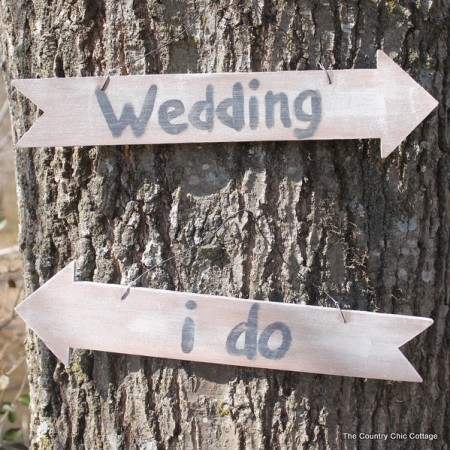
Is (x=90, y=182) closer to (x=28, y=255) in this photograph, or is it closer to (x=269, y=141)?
(x=28, y=255)

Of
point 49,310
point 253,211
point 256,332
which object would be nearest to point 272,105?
point 253,211

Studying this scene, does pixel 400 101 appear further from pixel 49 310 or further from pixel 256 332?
pixel 49 310

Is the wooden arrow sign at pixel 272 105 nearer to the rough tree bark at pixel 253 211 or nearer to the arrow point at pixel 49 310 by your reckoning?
the rough tree bark at pixel 253 211

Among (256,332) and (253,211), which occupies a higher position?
(253,211)

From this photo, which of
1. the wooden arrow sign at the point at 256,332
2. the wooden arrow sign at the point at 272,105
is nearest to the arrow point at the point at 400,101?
the wooden arrow sign at the point at 272,105

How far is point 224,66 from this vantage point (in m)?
1.22

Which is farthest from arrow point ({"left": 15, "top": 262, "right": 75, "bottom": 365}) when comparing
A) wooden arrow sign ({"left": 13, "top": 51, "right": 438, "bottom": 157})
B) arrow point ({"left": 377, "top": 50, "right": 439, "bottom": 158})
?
arrow point ({"left": 377, "top": 50, "right": 439, "bottom": 158})

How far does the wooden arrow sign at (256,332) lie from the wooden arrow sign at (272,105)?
1.11 ft

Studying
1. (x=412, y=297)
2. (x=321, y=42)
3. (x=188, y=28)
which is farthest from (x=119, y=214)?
(x=412, y=297)

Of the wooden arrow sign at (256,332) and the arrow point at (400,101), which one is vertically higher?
the arrow point at (400,101)

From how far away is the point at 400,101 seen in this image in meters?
1.20

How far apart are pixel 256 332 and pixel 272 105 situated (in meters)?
0.46

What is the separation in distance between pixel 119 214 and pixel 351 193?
0.50 m

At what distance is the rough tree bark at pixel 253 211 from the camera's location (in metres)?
1.22
